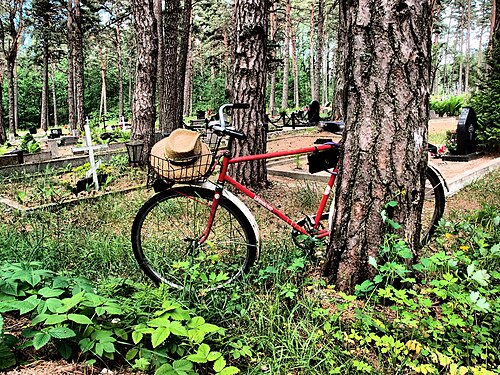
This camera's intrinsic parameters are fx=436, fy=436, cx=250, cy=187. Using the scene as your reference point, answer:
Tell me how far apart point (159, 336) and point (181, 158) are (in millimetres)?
1430

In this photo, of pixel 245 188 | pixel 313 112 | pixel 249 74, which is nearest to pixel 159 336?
pixel 245 188

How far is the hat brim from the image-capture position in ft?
10.2

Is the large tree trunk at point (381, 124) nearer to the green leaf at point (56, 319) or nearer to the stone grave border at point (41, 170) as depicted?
the green leaf at point (56, 319)

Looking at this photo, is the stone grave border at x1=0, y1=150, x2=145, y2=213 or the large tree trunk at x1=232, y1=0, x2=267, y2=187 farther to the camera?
the large tree trunk at x1=232, y1=0, x2=267, y2=187

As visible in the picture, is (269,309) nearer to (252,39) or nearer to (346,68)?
(346,68)

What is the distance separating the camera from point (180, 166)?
10.3ft

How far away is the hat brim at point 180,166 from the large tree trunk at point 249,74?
9.91 feet

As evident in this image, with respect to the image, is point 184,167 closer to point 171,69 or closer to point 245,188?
point 245,188

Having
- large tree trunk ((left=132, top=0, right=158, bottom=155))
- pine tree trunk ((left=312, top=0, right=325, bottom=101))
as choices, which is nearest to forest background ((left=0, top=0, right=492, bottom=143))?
pine tree trunk ((left=312, top=0, right=325, bottom=101))

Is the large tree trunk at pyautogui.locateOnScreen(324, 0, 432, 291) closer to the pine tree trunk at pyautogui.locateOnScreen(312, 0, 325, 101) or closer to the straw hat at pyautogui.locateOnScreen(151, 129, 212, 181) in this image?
the straw hat at pyautogui.locateOnScreen(151, 129, 212, 181)

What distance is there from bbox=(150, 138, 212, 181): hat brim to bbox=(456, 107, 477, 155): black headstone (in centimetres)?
743

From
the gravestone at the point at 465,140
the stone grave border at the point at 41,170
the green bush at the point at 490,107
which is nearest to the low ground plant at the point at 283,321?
the stone grave border at the point at 41,170

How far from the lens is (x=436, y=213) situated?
156 inches

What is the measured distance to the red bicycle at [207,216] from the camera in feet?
10.4
